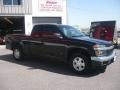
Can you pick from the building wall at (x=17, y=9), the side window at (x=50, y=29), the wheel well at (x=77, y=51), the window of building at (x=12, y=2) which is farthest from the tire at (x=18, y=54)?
the window of building at (x=12, y=2)

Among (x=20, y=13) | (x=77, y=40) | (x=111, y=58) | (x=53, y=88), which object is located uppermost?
(x=20, y=13)

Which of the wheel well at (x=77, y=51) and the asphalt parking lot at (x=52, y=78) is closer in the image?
the asphalt parking lot at (x=52, y=78)

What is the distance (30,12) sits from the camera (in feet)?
82.0

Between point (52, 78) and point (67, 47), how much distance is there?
4.73 ft

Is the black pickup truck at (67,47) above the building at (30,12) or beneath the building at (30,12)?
beneath

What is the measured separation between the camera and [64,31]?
9289 millimetres

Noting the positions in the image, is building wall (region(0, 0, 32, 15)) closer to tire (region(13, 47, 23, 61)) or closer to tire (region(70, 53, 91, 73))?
tire (region(13, 47, 23, 61))

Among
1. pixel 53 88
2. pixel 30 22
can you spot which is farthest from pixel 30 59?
pixel 30 22

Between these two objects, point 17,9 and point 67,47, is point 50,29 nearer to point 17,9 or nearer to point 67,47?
point 67,47

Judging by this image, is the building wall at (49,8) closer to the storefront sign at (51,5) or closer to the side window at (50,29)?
the storefront sign at (51,5)

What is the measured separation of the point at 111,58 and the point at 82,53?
3.64 feet

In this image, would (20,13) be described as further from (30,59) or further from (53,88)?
(53,88)

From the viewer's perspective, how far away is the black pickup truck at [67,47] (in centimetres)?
818

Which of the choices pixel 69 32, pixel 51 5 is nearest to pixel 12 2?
pixel 51 5
